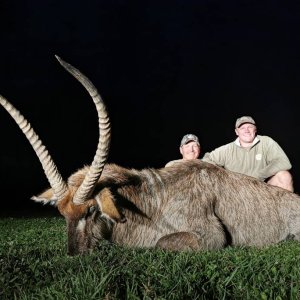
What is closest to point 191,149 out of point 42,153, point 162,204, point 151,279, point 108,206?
point 162,204

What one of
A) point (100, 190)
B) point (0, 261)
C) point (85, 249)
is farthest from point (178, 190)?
point (0, 261)

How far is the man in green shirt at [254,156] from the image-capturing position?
28.6 ft

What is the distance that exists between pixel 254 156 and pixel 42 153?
454cm

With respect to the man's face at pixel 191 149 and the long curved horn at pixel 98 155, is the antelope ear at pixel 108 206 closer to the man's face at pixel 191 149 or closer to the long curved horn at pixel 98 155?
the long curved horn at pixel 98 155

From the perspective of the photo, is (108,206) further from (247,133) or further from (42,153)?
(247,133)

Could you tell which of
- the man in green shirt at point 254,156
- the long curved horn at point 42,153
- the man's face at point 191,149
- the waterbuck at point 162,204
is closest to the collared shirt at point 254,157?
the man in green shirt at point 254,156

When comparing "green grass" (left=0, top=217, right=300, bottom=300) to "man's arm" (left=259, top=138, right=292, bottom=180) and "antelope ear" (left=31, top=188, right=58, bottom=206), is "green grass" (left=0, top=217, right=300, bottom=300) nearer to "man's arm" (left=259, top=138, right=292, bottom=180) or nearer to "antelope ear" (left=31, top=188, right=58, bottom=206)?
"antelope ear" (left=31, top=188, right=58, bottom=206)

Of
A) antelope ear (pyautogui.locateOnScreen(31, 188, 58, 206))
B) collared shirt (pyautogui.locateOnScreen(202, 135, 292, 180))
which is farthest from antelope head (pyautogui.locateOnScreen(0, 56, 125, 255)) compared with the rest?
collared shirt (pyautogui.locateOnScreen(202, 135, 292, 180))

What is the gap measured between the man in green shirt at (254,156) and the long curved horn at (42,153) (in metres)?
3.91

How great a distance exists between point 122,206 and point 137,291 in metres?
3.17

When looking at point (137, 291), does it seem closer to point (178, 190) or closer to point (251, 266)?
point (251, 266)

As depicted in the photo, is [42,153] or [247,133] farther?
[247,133]

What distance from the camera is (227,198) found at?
23.0ft

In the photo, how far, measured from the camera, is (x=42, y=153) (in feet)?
18.5
